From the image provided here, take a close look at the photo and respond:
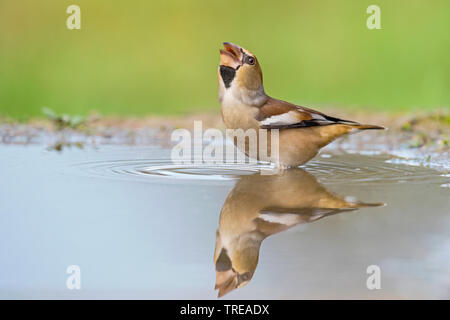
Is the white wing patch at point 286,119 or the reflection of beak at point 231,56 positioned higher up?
the reflection of beak at point 231,56

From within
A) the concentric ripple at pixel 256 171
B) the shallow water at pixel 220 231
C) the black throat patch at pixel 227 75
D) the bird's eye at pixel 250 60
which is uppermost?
the bird's eye at pixel 250 60

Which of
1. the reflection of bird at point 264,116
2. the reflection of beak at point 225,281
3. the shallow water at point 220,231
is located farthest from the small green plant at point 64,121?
the reflection of beak at point 225,281

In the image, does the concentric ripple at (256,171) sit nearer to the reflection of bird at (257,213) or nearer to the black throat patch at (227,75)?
the reflection of bird at (257,213)

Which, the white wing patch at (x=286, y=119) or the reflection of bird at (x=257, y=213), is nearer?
the reflection of bird at (x=257, y=213)

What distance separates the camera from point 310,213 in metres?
3.54

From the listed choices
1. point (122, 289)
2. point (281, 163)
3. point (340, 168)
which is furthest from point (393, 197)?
point (122, 289)

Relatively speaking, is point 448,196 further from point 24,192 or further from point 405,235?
point 24,192

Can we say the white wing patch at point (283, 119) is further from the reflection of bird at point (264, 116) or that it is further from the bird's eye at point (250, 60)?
the bird's eye at point (250, 60)

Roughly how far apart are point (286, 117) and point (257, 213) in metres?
1.99

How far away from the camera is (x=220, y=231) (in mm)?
3182

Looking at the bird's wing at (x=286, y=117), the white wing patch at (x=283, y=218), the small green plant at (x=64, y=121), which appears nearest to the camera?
the white wing patch at (x=283, y=218)

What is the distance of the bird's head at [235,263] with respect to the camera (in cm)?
257

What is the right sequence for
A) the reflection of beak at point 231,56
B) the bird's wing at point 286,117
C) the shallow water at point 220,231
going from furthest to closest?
the bird's wing at point 286,117
the reflection of beak at point 231,56
the shallow water at point 220,231

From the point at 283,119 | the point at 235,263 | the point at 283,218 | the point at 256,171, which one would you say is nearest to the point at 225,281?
the point at 235,263
